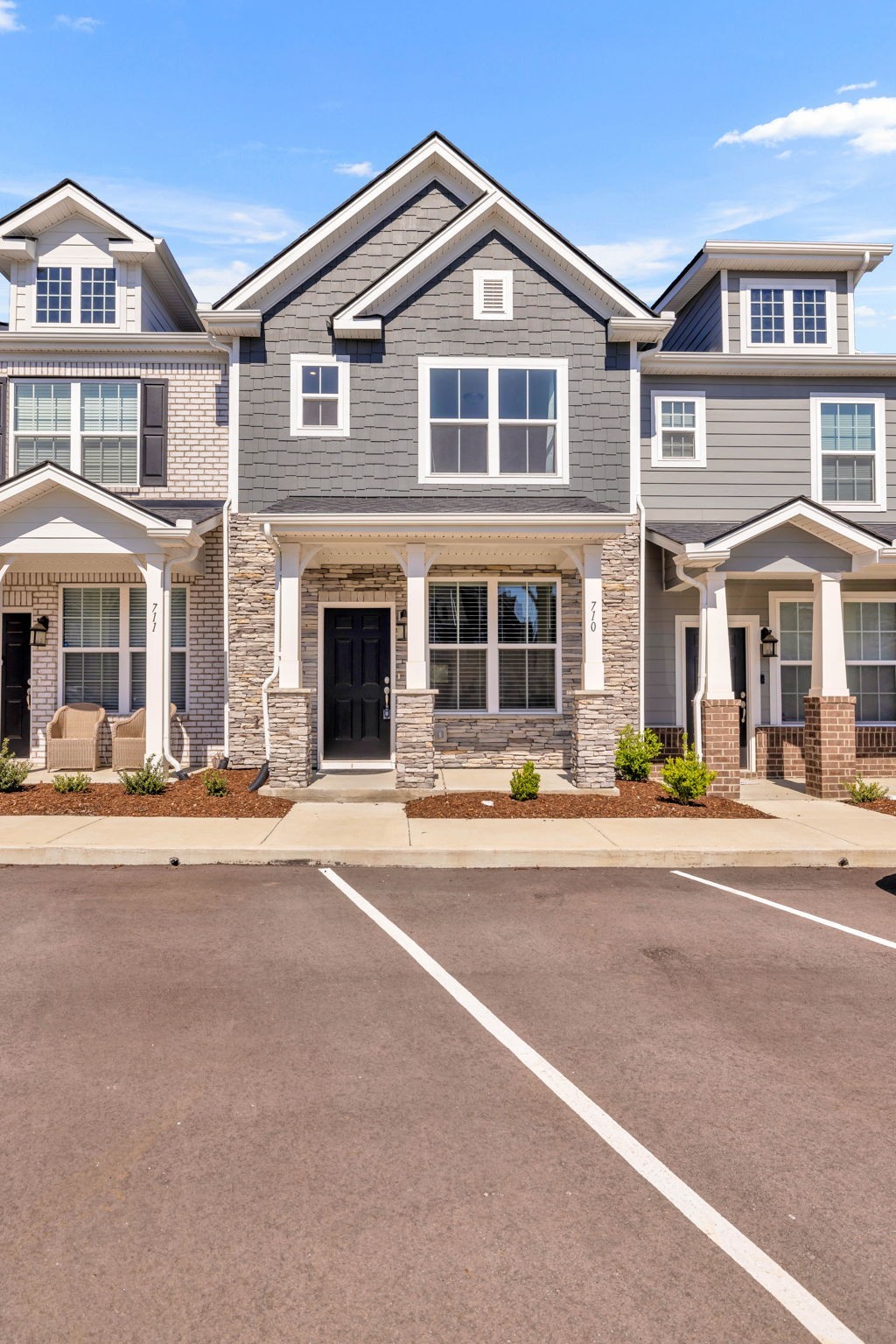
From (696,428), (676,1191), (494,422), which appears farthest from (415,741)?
(676,1191)

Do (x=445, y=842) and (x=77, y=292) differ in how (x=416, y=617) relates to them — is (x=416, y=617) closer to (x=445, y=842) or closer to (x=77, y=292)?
(x=445, y=842)

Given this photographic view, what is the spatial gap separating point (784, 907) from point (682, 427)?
9296 millimetres

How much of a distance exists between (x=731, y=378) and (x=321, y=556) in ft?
25.4

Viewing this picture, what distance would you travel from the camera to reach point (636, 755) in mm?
11859

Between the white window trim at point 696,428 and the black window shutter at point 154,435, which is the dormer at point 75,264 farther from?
the white window trim at point 696,428

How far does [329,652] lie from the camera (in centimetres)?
1313

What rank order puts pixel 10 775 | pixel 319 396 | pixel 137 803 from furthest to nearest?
pixel 319 396 < pixel 10 775 < pixel 137 803

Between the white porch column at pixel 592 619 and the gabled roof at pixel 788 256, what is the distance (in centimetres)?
656

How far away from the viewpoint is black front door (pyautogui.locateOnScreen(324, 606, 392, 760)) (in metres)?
13.1

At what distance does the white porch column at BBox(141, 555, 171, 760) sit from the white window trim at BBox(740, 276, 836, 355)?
10.9 meters

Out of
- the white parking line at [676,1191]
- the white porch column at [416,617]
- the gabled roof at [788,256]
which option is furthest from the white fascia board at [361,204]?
the white parking line at [676,1191]

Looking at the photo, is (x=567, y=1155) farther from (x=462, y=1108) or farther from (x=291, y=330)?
(x=291, y=330)

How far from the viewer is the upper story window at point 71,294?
1362cm

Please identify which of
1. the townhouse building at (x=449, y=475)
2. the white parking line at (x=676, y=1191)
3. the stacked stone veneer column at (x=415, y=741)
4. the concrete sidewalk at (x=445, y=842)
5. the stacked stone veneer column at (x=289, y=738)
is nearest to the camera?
the white parking line at (x=676, y=1191)
